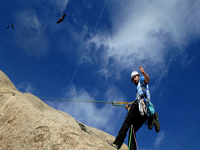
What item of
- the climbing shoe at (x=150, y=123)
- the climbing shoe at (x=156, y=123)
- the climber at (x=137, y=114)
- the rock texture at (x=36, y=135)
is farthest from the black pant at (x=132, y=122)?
the rock texture at (x=36, y=135)

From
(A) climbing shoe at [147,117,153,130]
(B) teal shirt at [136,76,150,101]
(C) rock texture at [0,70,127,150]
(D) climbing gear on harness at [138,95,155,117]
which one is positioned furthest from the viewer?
(A) climbing shoe at [147,117,153,130]

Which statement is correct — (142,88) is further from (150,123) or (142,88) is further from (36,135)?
(36,135)

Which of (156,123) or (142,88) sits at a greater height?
(142,88)

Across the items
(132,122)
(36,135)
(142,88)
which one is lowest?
(36,135)

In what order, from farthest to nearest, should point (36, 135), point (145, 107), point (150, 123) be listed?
1. point (150, 123)
2. point (145, 107)
3. point (36, 135)

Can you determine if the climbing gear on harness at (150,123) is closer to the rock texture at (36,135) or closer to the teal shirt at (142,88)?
the teal shirt at (142,88)

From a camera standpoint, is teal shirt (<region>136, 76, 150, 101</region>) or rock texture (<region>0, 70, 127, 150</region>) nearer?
rock texture (<region>0, 70, 127, 150</region>)

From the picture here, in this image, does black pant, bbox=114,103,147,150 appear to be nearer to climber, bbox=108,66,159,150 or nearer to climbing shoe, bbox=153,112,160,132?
climber, bbox=108,66,159,150

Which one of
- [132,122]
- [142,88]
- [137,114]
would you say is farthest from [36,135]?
[142,88]

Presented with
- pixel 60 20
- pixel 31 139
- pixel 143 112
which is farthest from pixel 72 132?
pixel 60 20

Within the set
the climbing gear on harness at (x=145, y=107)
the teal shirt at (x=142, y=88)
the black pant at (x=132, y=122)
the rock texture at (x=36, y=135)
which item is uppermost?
the teal shirt at (x=142, y=88)

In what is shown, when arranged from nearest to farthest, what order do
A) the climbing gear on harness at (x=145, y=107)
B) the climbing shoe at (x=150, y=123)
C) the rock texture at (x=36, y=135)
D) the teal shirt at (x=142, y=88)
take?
the rock texture at (x=36, y=135) < the climbing gear on harness at (x=145, y=107) < the teal shirt at (x=142, y=88) < the climbing shoe at (x=150, y=123)

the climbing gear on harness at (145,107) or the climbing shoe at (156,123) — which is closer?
the climbing gear on harness at (145,107)

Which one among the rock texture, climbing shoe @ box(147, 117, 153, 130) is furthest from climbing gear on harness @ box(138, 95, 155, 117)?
the rock texture
